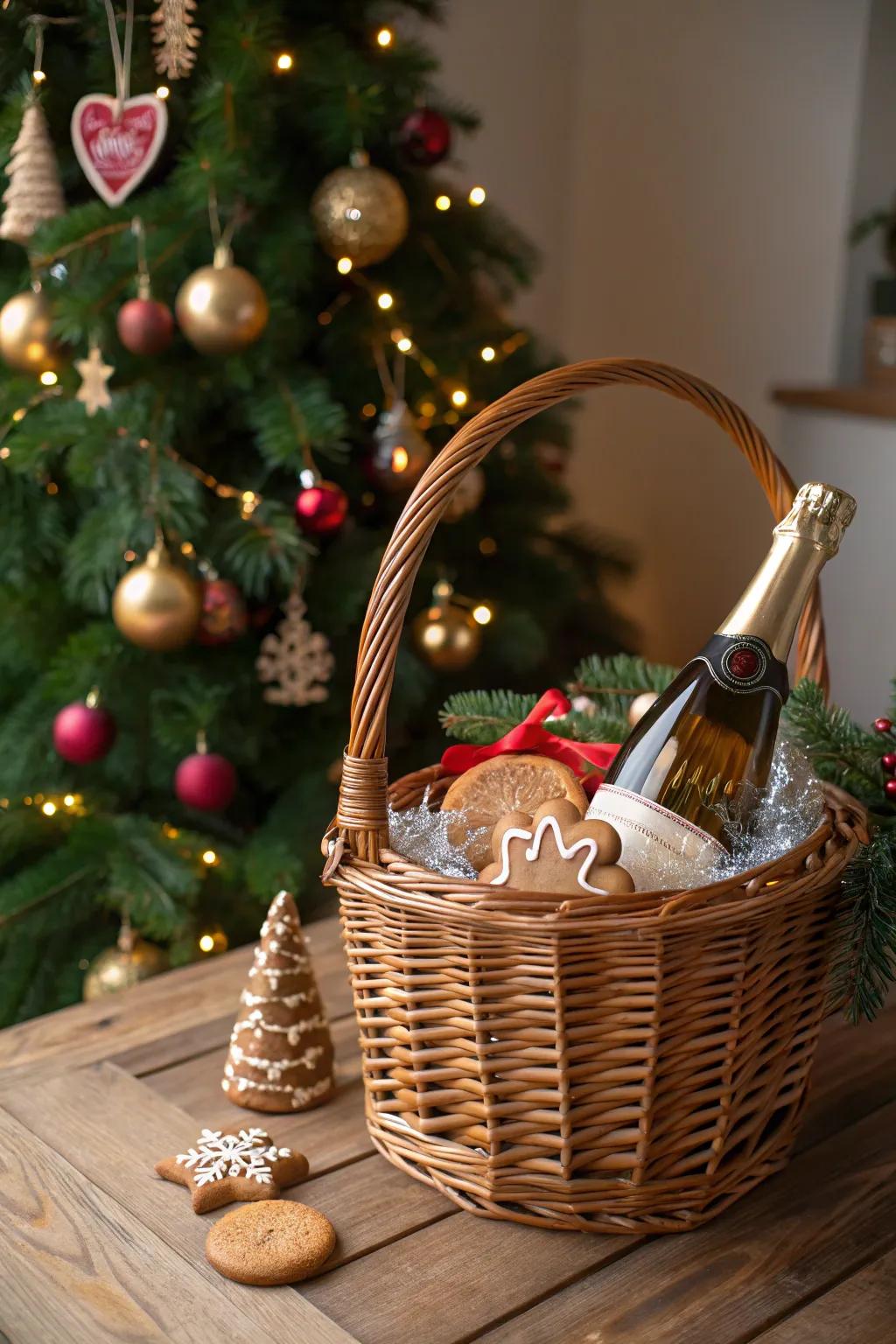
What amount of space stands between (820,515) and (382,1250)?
1.56 feet

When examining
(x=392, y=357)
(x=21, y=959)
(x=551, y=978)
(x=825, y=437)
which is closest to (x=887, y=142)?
(x=825, y=437)

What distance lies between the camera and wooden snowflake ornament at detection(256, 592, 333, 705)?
141 cm

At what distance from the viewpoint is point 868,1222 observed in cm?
67

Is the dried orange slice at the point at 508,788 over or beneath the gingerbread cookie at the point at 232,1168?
over

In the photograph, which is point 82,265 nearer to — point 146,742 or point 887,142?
point 146,742

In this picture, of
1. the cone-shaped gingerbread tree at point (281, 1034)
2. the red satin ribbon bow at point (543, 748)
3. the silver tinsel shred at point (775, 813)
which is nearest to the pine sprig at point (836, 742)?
the silver tinsel shred at point (775, 813)

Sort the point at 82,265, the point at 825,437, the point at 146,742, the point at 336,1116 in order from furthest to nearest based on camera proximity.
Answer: the point at 825,437
the point at 146,742
the point at 82,265
the point at 336,1116

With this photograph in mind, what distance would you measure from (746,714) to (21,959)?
3.20 feet

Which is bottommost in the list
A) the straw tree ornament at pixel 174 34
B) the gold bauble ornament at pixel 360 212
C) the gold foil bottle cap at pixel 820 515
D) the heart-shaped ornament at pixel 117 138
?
the gold foil bottle cap at pixel 820 515

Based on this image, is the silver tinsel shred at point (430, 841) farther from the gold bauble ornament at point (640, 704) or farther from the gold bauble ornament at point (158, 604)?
the gold bauble ornament at point (158, 604)

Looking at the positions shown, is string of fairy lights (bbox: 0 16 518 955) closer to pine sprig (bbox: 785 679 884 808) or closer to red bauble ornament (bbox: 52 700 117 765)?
red bauble ornament (bbox: 52 700 117 765)

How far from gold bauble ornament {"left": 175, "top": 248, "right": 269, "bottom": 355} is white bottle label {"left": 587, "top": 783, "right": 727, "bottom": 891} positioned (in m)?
0.79

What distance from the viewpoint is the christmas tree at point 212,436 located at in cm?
130

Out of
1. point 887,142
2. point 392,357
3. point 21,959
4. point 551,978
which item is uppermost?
point 887,142
